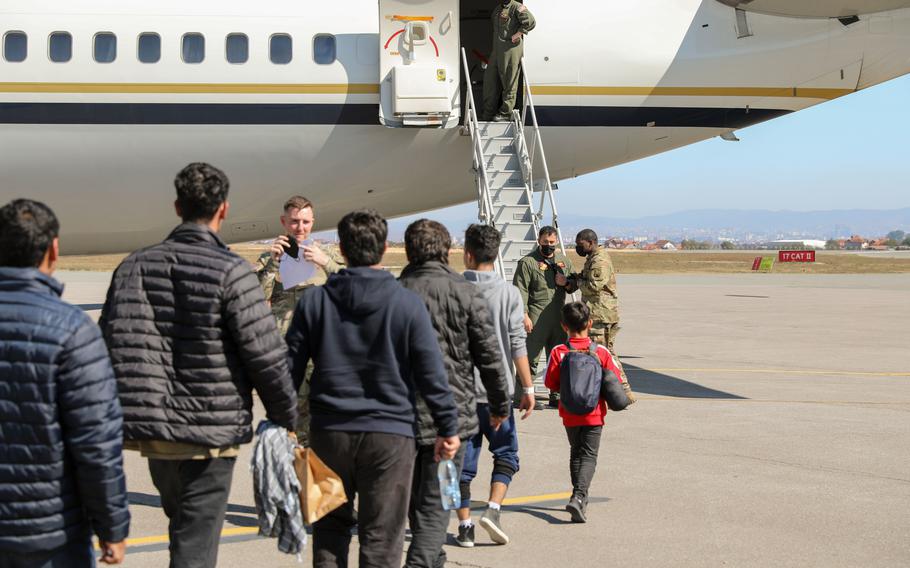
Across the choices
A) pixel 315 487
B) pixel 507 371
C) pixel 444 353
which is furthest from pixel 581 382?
pixel 315 487

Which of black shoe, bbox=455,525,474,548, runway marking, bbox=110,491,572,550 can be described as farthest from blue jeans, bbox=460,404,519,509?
runway marking, bbox=110,491,572,550

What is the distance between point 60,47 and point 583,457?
9007 millimetres

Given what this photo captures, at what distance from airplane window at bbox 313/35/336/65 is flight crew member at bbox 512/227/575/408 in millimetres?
3920

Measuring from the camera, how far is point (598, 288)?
33.5 feet

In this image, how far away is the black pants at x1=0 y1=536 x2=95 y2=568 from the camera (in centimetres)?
349

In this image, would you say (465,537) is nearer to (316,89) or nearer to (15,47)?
(316,89)

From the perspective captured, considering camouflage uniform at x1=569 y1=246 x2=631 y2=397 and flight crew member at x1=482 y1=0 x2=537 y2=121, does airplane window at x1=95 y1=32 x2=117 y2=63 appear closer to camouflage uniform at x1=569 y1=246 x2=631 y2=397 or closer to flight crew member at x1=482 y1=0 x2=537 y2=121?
flight crew member at x1=482 y1=0 x2=537 y2=121

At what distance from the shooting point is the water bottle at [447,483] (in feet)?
16.0

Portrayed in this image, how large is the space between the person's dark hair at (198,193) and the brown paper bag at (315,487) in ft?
3.76

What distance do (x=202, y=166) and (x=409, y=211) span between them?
34.8 ft

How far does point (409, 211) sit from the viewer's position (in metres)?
15.0

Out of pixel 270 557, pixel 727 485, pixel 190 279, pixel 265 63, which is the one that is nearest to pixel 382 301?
pixel 190 279

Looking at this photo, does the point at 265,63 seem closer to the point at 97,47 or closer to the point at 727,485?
the point at 97,47

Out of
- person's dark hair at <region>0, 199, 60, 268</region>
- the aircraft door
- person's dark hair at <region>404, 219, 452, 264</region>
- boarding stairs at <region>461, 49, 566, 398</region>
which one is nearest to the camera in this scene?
person's dark hair at <region>0, 199, 60, 268</region>
